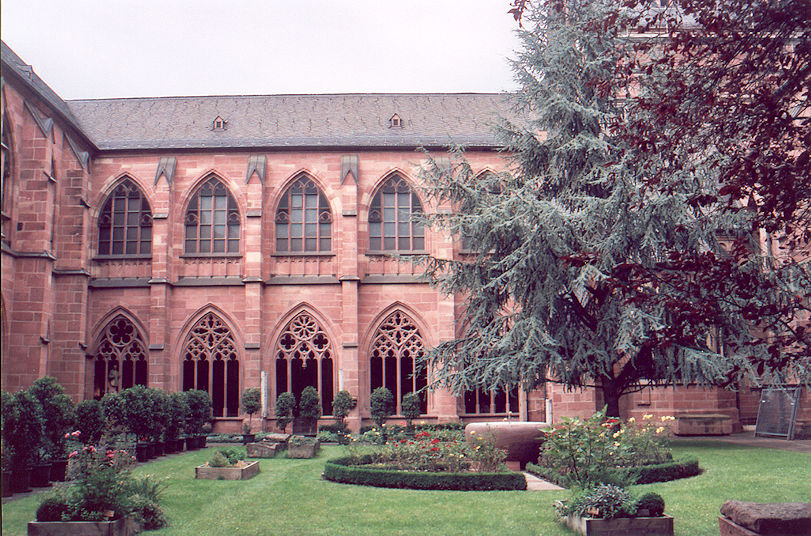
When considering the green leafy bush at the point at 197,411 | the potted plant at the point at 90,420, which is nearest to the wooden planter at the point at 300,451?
the potted plant at the point at 90,420

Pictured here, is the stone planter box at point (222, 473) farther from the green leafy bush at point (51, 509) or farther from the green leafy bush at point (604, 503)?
the green leafy bush at point (604, 503)

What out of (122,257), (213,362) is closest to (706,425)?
(213,362)

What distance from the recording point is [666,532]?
7.46m

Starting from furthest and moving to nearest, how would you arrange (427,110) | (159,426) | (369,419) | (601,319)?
(427,110)
(369,419)
(159,426)
(601,319)

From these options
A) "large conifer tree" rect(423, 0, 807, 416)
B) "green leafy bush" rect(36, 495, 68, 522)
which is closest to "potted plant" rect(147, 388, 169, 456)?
"large conifer tree" rect(423, 0, 807, 416)

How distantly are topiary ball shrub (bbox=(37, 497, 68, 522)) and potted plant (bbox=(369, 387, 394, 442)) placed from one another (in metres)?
13.8

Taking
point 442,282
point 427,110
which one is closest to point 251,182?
point 427,110

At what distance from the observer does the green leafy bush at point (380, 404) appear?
20.7 meters

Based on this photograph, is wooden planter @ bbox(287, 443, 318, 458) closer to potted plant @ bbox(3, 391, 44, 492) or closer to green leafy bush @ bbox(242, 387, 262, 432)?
green leafy bush @ bbox(242, 387, 262, 432)

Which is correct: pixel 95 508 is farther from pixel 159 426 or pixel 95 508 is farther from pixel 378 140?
pixel 378 140

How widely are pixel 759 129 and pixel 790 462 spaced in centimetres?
934

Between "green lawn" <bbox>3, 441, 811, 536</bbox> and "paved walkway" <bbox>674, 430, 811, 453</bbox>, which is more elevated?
"green lawn" <bbox>3, 441, 811, 536</bbox>

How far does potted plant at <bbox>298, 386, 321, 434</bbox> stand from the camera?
19.9m


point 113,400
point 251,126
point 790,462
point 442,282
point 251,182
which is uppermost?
point 251,126
